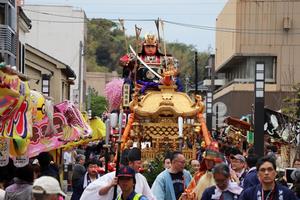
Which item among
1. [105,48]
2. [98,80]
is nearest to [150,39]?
[98,80]

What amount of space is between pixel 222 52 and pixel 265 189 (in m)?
59.7

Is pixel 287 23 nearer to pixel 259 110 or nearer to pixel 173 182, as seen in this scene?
pixel 259 110

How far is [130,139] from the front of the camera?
26.4 meters

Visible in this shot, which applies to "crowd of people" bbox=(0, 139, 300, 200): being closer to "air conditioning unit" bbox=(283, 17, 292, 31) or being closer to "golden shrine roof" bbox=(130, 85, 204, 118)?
"golden shrine roof" bbox=(130, 85, 204, 118)

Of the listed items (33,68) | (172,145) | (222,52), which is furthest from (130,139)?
(222,52)

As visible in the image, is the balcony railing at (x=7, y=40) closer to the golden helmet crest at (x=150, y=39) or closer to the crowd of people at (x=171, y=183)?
the golden helmet crest at (x=150, y=39)

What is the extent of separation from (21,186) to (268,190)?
8.74 feet

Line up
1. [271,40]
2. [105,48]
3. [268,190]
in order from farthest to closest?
[105,48], [271,40], [268,190]

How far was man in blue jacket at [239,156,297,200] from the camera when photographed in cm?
1112

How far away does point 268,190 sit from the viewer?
1120cm

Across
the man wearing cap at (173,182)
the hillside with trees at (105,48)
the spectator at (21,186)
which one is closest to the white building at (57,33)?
the hillside with trees at (105,48)

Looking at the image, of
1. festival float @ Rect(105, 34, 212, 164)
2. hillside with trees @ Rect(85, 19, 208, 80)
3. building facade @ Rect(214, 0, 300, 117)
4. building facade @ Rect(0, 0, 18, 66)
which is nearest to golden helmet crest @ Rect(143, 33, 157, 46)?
festival float @ Rect(105, 34, 212, 164)

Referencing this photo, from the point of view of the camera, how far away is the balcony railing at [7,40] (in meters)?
41.0

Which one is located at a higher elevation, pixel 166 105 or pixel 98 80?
pixel 98 80
